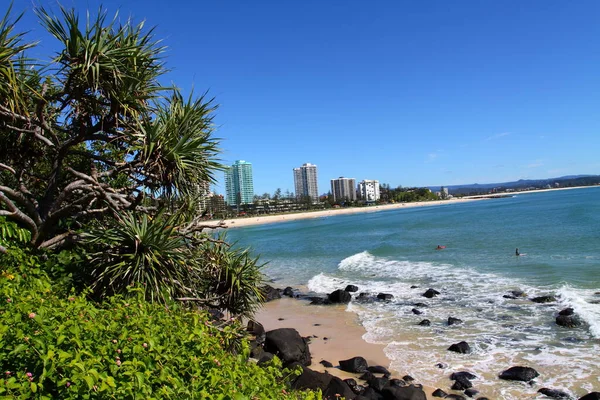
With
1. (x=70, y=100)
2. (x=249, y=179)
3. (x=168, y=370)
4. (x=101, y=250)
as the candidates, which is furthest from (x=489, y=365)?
(x=249, y=179)

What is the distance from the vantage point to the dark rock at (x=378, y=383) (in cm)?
826

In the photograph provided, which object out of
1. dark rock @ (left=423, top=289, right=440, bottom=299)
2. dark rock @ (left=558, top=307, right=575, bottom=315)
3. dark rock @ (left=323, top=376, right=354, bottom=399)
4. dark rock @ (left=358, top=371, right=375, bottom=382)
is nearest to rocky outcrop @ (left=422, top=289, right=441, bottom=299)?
dark rock @ (left=423, top=289, right=440, bottom=299)

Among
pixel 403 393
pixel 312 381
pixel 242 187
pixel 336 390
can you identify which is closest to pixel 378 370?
pixel 403 393

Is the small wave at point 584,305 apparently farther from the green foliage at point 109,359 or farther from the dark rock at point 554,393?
the green foliage at point 109,359

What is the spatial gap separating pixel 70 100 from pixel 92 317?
13.7ft

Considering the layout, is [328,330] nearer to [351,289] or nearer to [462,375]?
[462,375]

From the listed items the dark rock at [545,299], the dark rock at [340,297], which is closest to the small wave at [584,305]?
the dark rock at [545,299]

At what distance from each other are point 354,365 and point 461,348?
2748mm

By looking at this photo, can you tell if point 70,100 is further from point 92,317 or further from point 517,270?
point 517,270

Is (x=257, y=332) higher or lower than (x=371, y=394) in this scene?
higher

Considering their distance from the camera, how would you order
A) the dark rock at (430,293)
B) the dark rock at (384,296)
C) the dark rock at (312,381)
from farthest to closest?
the dark rock at (384,296), the dark rock at (430,293), the dark rock at (312,381)

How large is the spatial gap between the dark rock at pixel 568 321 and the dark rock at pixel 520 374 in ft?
12.6

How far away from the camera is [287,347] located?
9.82m

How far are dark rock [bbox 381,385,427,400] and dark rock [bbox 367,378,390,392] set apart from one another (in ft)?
1.19
